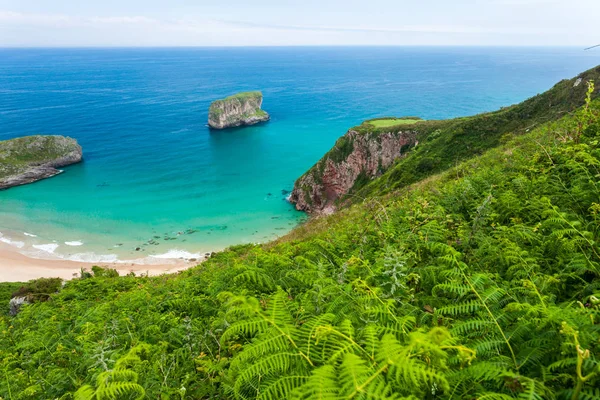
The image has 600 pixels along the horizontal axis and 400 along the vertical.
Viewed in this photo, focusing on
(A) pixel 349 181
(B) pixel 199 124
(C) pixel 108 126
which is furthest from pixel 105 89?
(A) pixel 349 181

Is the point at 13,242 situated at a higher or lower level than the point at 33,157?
lower

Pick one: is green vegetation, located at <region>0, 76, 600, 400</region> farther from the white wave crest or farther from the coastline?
the white wave crest

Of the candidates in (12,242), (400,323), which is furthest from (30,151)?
(400,323)

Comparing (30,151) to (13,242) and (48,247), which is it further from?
(48,247)

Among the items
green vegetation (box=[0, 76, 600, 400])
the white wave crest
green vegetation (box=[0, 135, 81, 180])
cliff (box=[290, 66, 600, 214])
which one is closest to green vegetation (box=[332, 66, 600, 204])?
cliff (box=[290, 66, 600, 214])

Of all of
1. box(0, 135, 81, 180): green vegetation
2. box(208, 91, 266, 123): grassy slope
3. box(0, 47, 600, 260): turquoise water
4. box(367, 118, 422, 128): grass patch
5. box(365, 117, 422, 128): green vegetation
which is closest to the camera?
box(0, 47, 600, 260): turquoise water

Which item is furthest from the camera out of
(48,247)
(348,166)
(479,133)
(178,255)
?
(348,166)

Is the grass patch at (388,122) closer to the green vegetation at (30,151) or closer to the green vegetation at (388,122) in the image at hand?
the green vegetation at (388,122)
